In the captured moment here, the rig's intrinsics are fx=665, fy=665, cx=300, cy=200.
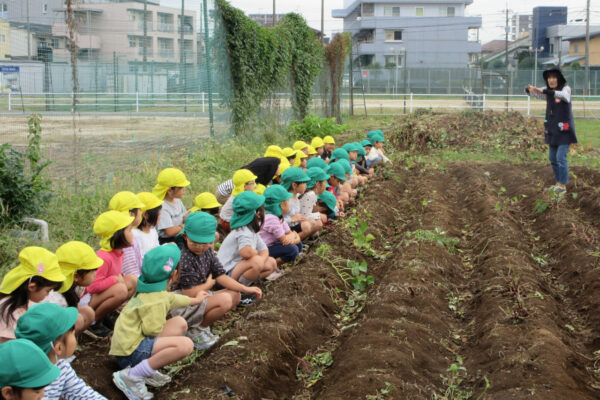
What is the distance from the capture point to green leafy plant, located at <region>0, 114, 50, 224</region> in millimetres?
7242

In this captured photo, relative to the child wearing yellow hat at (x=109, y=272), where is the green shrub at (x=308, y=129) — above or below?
above

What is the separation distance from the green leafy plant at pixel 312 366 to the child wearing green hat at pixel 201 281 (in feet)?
2.53

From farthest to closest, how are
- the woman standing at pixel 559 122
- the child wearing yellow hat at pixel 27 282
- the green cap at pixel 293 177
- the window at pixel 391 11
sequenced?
the window at pixel 391 11 < the woman standing at pixel 559 122 < the green cap at pixel 293 177 < the child wearing yellow hat at pixel 27 282

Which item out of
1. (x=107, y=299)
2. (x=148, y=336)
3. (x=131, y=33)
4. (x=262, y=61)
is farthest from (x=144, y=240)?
(x=262, y=61)

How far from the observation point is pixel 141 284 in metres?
4.78

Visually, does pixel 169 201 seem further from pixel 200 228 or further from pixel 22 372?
pixel 22 372

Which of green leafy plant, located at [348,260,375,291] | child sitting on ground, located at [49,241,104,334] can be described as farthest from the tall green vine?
child sitting on ground, located at [49,241,104,334]

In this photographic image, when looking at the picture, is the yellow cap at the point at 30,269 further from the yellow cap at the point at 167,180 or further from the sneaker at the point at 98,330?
the yellow cap at the point at 167,180

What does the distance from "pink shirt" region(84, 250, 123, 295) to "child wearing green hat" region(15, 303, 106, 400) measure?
156cm

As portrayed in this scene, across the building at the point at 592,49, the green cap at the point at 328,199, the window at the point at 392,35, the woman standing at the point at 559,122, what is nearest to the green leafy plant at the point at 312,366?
the green cap at the point at 328,199

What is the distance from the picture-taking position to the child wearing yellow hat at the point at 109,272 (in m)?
5.56

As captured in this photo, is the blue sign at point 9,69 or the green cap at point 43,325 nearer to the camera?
the green cap at point 43,325

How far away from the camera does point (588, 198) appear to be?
10.9 meters

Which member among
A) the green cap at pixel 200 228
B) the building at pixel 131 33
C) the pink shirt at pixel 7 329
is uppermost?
the building at pixel 131 33
